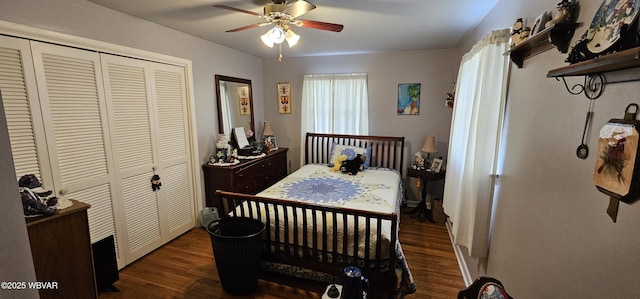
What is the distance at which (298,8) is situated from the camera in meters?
1.92

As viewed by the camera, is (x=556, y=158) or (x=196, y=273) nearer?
(x=556, y=158)

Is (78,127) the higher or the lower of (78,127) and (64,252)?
the higher

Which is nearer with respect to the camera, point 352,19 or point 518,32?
point 518,32

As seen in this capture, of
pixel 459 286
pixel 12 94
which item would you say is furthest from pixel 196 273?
pixel 459 286

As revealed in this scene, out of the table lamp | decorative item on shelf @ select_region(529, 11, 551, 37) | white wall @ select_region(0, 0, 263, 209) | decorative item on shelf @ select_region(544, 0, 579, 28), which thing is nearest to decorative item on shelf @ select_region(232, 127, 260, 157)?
white wall @ select_region(0, 0, 263, 209)

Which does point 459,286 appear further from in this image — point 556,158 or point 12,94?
point 12,94

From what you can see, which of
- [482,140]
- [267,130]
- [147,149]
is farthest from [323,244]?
[267,130]

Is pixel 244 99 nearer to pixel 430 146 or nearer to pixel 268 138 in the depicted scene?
pixel 268 138

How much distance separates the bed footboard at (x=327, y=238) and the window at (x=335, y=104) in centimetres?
225

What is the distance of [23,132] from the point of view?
5.86ft

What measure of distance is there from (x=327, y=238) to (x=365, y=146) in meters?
2.29

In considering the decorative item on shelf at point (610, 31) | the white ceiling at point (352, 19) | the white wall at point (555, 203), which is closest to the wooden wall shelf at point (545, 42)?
the white wall at point (555, 203)

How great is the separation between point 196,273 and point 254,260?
2.53 feet

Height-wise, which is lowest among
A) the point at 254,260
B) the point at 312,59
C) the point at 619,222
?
the point at 254,260
